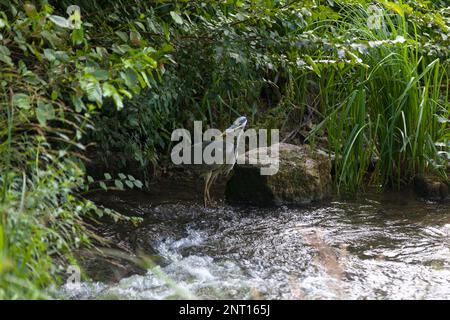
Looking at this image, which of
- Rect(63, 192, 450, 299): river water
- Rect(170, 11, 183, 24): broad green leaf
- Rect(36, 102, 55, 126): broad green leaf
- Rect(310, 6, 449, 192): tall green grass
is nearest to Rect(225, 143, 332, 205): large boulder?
Rect(63, 192, 450, 299): river water

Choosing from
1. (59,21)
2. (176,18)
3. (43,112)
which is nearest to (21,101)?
(43,112)

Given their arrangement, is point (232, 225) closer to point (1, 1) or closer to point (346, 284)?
point (346, 284)

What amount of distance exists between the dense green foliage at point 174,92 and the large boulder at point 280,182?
26 centimetres

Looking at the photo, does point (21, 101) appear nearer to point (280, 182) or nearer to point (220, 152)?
point (220, 152)

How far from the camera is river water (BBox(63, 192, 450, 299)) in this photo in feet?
11.1

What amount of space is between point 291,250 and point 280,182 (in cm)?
122

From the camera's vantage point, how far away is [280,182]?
17.4 ft

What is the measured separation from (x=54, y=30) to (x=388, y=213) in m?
2.94

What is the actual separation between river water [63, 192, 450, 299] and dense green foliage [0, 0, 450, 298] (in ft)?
1.28

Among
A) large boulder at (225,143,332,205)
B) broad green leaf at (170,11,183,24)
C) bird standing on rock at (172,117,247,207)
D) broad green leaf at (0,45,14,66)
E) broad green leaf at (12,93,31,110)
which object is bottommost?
large boulder at (225,143,332,205)

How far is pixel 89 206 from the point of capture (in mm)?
3154

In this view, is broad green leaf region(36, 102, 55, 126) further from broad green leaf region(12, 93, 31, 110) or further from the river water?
the river water

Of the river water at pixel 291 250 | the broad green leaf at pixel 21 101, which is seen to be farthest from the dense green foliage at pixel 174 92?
the river water at pixel 291 250
